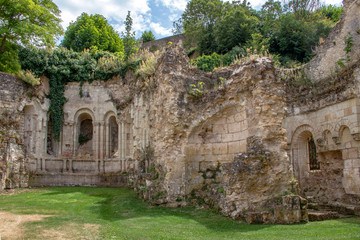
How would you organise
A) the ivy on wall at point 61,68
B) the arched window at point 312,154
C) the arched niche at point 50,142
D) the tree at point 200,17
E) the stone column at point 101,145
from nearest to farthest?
the arched window at point 312,154
the ivy on wall at point 61,68
the arched niche at point 50,142
the stone column at point 101,145
the tree at point 200,17

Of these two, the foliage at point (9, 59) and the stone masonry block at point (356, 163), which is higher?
the foliage at point (9, 59)

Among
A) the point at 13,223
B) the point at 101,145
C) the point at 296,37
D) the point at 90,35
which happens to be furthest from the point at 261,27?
the point at 13,223

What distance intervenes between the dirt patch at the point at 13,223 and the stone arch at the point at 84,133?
1175 cm

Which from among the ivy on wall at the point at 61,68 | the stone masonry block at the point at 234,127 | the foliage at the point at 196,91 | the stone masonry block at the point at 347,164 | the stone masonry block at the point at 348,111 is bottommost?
the stone masonry block at the point at 347,164

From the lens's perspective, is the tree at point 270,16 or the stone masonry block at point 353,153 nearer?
the stone masonry block at point 353,153

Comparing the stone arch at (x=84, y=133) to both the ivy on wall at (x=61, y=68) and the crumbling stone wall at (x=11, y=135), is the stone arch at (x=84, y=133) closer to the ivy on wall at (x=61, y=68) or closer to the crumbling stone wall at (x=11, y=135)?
the ivy on wall at (x=61, y=68)

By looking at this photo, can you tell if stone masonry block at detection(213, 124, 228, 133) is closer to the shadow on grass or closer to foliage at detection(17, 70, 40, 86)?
the shadow on grass

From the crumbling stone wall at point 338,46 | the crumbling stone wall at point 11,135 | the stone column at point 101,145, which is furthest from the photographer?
the stone column at point 101,145

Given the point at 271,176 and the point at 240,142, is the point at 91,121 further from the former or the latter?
the point at 271,176

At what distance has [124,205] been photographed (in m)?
11.1

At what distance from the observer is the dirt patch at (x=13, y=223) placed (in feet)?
23.5

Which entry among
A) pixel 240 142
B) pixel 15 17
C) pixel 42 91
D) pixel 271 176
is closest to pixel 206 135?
pixel 240 142

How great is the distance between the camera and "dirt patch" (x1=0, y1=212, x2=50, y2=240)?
282 inches

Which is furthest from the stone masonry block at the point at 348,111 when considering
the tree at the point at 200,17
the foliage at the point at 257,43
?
the tree at the point at 200,17
